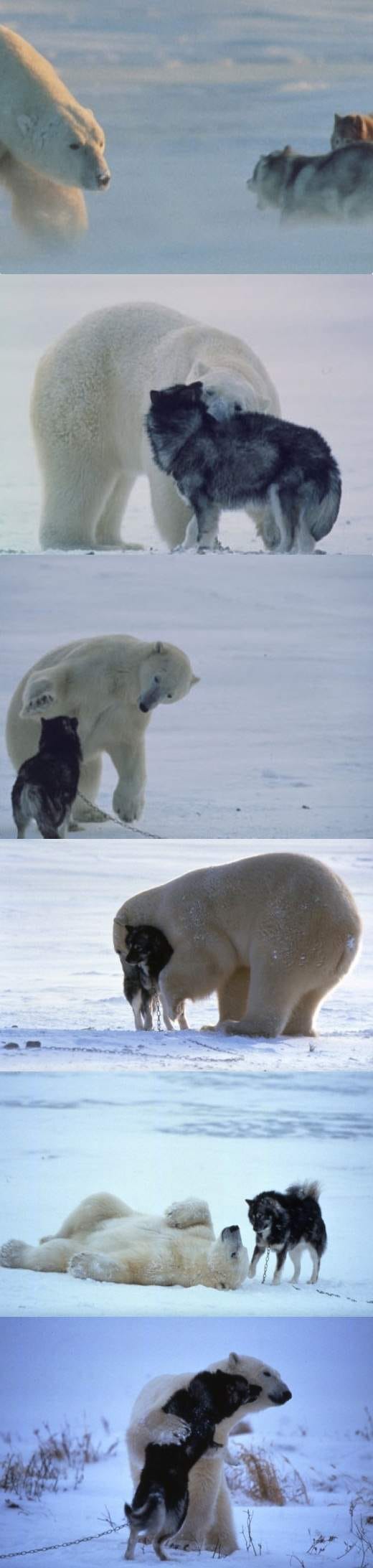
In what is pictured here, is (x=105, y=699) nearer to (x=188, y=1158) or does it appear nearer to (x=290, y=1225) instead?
(x=188, y=1158)

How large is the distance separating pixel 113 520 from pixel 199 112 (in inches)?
23.6

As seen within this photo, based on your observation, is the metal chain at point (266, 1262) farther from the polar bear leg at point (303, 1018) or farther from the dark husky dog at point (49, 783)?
the dark husky dog at point (49, 783)

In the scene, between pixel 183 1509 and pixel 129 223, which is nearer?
pixel 183 1509

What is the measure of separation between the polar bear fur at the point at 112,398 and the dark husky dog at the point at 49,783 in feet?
0.96

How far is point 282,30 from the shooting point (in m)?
2.87

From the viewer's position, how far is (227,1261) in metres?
2.73

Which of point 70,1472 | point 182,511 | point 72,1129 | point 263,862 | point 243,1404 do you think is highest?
point 182,511

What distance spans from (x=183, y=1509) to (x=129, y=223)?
181cm

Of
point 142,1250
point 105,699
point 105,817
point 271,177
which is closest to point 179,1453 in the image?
point 142,1250

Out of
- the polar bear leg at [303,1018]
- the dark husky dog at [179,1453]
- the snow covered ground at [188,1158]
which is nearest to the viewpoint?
the dark husky dog at [179,1453]

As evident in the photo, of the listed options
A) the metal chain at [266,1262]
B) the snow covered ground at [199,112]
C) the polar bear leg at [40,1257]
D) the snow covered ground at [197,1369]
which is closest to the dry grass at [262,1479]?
the snow covered ground at [197,1369]

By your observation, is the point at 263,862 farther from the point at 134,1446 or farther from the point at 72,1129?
the point at 134,1446

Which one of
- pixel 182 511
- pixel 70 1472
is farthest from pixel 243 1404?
pixel 182 511

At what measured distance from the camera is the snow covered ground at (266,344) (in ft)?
9.41
